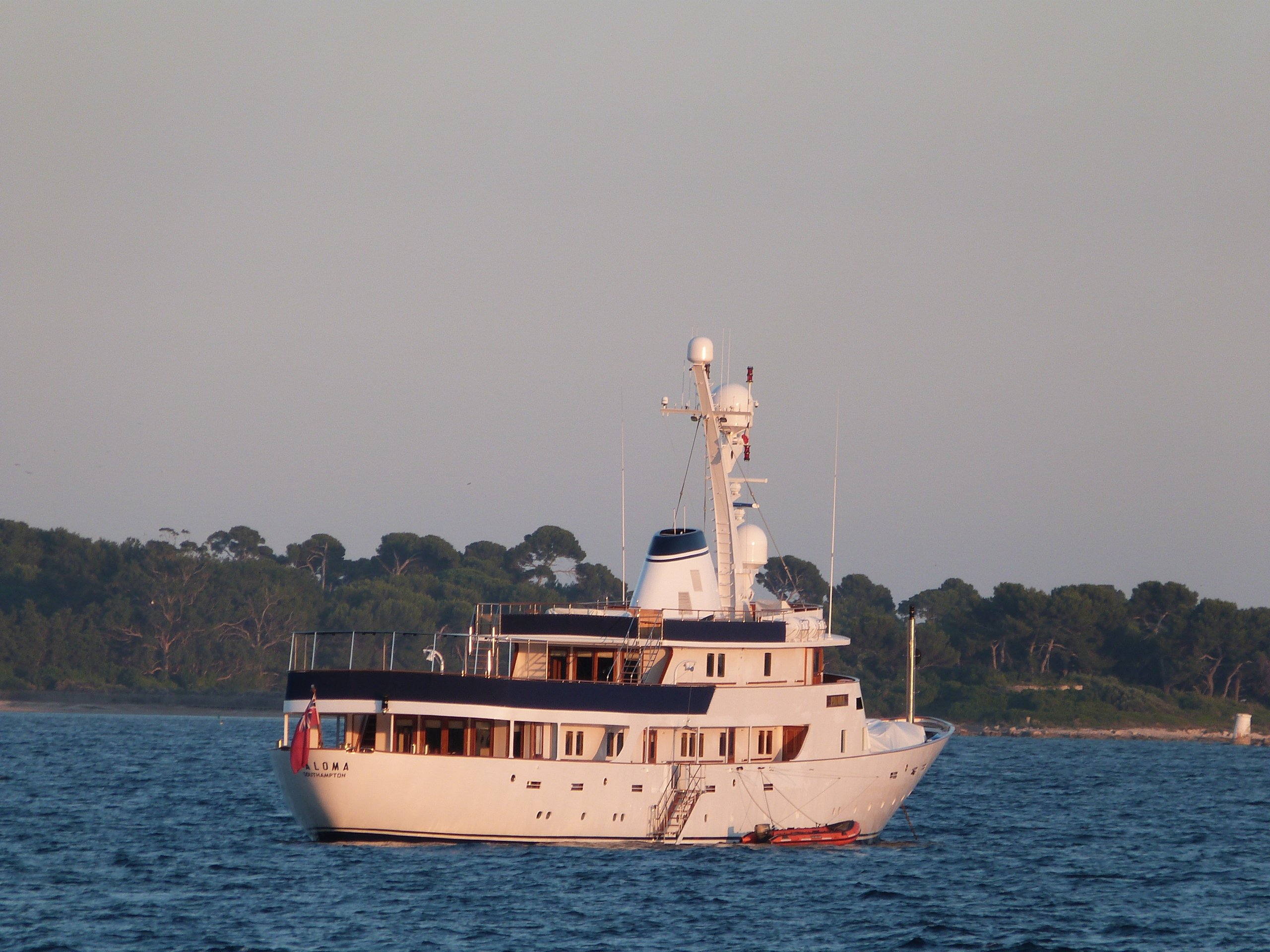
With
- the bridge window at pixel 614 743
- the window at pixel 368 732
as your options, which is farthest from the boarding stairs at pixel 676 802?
the window at pixel 368 732

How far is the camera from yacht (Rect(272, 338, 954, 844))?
36719 millimetres

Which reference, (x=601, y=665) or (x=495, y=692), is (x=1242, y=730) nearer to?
(x=601, y=665)

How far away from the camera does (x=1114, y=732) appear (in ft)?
396

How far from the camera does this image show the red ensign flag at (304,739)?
3619 cm

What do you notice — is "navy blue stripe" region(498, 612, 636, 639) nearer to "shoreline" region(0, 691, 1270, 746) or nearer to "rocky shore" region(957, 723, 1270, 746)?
"rocky shore" region(957, 723, 1270, 746)

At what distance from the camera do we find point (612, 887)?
111ft

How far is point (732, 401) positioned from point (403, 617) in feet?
294

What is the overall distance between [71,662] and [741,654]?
108 m

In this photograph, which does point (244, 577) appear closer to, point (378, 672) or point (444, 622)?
point (444, 622)

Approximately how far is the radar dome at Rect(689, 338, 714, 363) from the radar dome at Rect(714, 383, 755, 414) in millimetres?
975

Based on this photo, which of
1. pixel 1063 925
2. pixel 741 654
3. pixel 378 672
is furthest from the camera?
pixel 741 654

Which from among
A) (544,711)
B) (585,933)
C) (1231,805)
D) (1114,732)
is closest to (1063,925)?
(585,933)

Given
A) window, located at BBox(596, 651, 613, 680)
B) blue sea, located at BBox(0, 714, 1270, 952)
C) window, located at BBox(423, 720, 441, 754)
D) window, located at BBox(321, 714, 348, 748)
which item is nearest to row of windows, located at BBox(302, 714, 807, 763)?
window, located at BBox(423, 720, 441, 754)

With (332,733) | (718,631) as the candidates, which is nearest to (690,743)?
(718,631)
